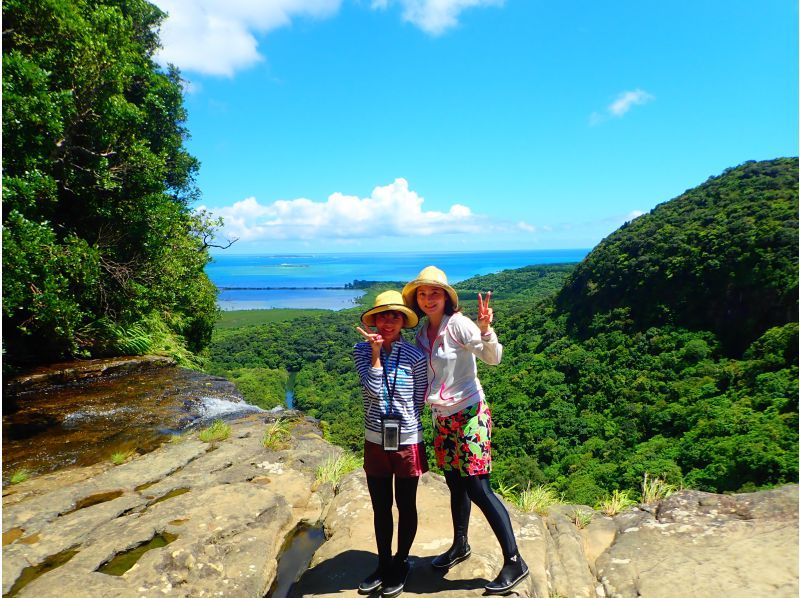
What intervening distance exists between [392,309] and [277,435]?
4062mm

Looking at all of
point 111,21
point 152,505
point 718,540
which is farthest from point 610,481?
point 111,21

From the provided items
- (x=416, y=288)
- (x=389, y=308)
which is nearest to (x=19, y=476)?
(x=389, y=308)

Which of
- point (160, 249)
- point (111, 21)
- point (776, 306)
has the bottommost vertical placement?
point (776, 306)

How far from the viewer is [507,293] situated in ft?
317

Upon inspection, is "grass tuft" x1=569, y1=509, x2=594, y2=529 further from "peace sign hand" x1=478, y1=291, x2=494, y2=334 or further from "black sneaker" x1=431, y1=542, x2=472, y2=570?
"peace sign hand" x1=478, y1=291, x2=494, y2=334

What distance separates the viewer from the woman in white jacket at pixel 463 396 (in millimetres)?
2781

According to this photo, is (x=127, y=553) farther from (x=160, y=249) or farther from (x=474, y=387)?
(x=160, y=249)

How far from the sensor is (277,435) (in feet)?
19.8

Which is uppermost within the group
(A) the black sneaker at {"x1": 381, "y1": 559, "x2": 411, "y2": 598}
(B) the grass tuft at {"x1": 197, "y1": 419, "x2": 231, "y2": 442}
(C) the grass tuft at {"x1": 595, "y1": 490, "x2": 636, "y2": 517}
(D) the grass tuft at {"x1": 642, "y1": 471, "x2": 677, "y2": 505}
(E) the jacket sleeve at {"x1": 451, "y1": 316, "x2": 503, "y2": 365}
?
(E) the jacket sleeve at {"x1": 451, "y1": 316, "x2": 503, "y2": 365}

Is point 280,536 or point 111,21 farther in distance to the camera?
point 111,21

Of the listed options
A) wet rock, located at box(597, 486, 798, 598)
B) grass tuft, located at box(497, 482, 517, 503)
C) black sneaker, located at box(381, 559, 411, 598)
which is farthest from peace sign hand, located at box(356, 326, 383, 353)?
grass tuft, located at box(497, 482, 517, 503)

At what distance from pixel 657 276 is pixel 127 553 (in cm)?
4991

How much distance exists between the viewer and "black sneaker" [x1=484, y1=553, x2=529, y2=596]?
2789 millimetres

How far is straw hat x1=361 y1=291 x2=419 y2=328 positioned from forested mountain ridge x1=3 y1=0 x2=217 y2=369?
15.5 ft
